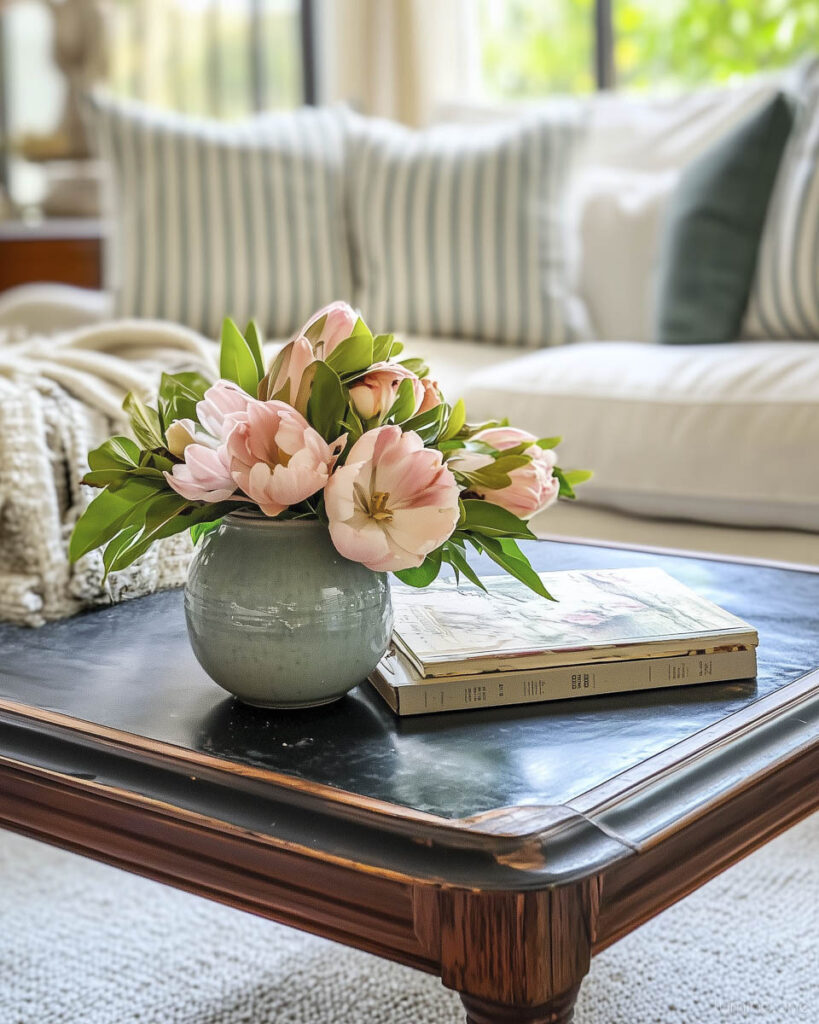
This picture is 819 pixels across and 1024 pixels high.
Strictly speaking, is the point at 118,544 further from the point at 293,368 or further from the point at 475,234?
the point at 475,234

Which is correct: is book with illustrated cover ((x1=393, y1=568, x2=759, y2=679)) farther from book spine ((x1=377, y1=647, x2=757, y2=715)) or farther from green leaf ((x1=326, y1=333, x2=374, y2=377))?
green leaf ((x1=326, y1=333, x2=374, y2=377))

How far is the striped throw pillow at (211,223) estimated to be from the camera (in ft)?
8.71

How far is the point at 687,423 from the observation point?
72.7 inches

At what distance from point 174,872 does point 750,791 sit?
1.12 ft

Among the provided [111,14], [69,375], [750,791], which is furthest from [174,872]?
[111,14]

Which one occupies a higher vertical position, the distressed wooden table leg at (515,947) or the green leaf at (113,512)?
the green leaf at (113,512)

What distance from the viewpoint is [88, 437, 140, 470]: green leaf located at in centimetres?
82

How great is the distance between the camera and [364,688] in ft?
2.88

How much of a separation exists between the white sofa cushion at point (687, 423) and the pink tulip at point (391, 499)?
111 centimetres

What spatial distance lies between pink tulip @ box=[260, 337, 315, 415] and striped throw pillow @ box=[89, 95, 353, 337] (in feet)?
6.28

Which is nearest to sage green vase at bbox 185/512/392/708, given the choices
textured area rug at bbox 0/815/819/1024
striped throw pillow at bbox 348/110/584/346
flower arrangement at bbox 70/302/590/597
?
flower arrangement at bbox 70/302/590/597

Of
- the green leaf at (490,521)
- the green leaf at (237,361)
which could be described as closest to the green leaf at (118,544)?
the green leaf at (237,361)

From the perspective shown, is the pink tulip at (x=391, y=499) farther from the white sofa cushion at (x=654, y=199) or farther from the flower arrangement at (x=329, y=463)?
the white sofa cushion at (x=654, y=199)

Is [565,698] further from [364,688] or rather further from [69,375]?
[69,375]
